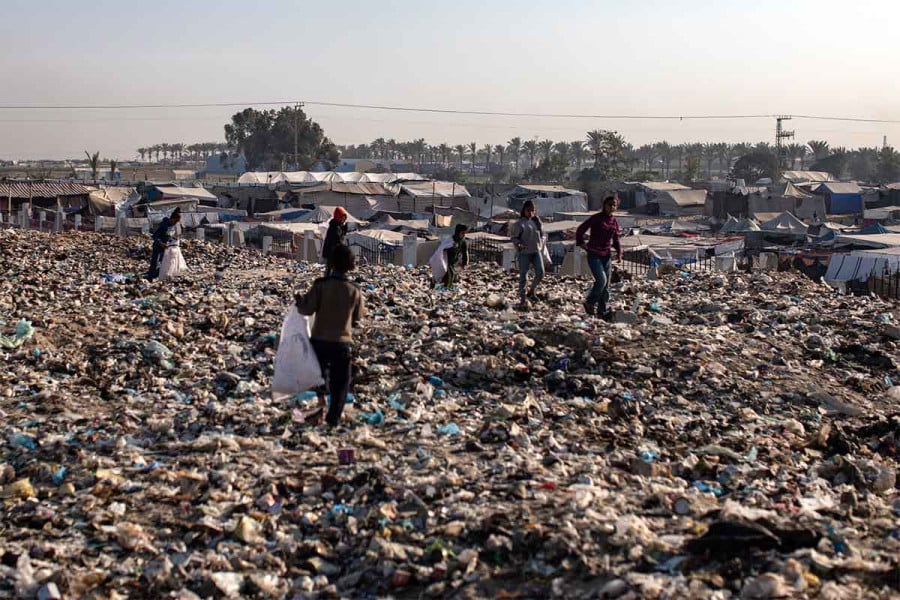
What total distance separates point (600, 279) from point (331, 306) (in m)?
4.13

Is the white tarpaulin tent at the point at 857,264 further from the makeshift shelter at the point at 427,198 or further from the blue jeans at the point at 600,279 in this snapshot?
the makeshift shelter at the point at 427,198

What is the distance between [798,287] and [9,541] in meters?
10.5

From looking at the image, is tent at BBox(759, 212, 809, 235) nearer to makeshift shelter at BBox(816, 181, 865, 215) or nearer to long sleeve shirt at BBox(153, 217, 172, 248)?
makeshift shelter at BBox(816, 181, 865, 215)

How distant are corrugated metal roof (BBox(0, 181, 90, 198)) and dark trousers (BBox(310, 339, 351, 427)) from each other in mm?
39051

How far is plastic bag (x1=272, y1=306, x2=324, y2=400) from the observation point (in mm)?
6223

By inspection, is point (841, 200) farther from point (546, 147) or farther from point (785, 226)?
point (546, 147)

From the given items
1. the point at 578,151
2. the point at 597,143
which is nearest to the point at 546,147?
the point at 578,151

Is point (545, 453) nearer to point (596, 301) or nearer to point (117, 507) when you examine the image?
point (117, 507)

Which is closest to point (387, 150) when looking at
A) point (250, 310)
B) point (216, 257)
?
point (216, 257)

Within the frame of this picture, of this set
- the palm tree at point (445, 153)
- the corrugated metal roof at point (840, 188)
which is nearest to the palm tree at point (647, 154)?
the palm tree at point (445, 153)

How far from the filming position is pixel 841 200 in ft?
184

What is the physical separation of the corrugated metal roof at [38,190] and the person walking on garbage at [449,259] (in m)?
33.9

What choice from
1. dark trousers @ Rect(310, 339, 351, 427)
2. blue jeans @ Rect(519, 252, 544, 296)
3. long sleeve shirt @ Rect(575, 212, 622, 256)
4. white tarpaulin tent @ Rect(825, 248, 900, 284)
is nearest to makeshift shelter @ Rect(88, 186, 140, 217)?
white tarpaulin tent @ Rect(825, 248, 900, 284)

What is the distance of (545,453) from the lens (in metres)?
5.75
